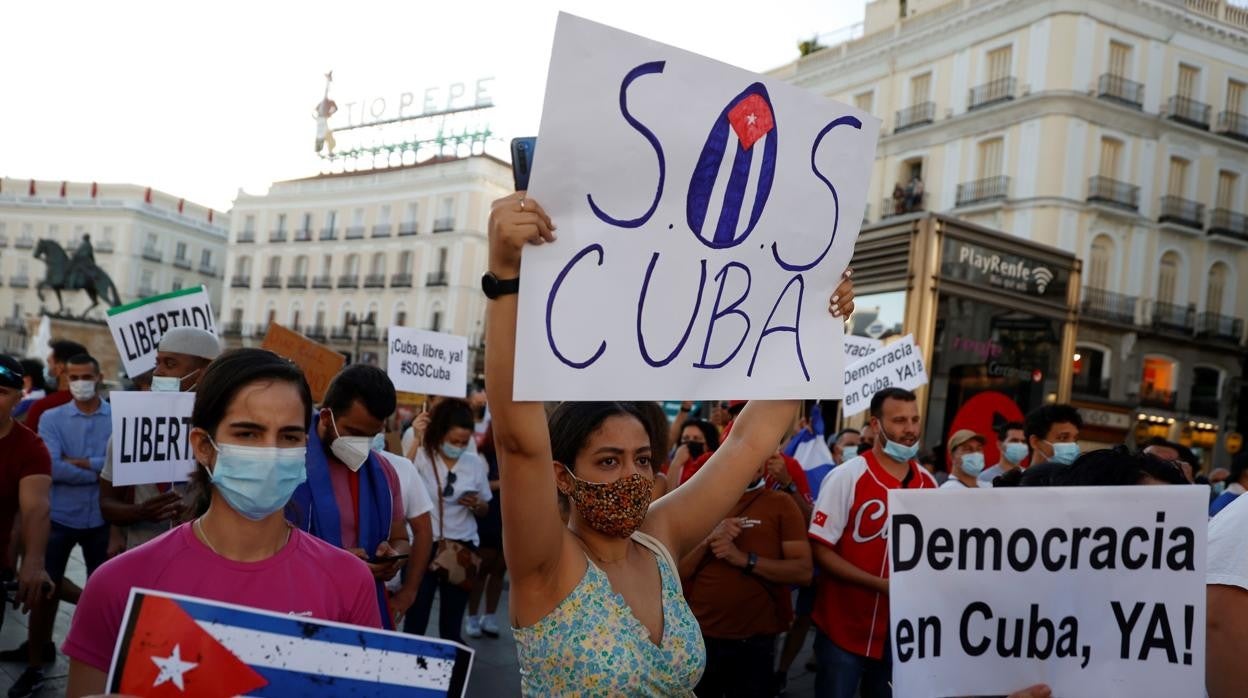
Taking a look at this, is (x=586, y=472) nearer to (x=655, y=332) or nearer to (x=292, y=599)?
(x=655, y=332)

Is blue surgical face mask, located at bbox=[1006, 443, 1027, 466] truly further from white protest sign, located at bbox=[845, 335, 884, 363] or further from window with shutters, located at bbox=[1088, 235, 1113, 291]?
window with shutters, located at bbox=[1088, 235, 1113, 291]

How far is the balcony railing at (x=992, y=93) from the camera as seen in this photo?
26.8 meters

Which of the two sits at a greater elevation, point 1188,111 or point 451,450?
point 1188,111

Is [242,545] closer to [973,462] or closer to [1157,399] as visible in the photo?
[973,462]

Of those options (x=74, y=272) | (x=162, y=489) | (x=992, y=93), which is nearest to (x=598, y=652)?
(x=162, y=489)

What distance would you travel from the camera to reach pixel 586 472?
2.23 m

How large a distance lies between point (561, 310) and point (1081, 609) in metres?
1.46

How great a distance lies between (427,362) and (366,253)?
1946 inches

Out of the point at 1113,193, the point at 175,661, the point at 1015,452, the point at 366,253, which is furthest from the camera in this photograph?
the point at 366,253

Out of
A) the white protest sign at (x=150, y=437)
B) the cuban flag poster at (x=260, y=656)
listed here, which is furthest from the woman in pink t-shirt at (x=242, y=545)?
the white protest sign at (x=150, y=437)

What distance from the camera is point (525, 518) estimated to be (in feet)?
6.35

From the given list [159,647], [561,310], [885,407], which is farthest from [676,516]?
[885,407]

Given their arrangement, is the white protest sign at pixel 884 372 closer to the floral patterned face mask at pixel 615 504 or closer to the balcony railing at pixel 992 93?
the floral patterned face mask at pixel 615 504

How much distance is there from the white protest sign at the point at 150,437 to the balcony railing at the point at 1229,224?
105 ft
